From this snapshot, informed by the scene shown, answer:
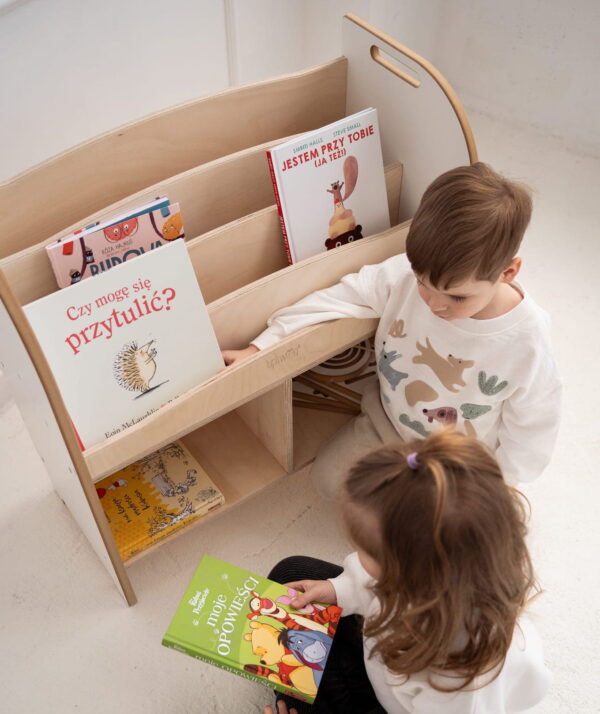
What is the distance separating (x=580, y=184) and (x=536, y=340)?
4.63ft

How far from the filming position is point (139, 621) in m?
1.59

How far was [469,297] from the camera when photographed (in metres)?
1.26

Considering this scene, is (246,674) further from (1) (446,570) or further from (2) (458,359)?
(2) (458,359)

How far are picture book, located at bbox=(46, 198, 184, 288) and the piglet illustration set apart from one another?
51cm

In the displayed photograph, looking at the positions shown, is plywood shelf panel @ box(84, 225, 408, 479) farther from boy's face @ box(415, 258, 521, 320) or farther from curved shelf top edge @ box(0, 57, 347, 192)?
curved shelf top edge @ box(0, 57, 347, 192)

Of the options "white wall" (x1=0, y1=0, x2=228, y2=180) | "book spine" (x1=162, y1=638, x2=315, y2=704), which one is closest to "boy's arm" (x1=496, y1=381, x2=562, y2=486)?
"book spine" (x1=162, y1=638, x2=315, y2=704)

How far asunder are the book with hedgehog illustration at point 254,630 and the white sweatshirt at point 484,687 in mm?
94

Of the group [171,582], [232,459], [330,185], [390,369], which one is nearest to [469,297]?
[390,369]

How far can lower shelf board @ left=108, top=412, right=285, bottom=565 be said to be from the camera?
171cm

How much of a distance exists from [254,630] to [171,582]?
0.48m

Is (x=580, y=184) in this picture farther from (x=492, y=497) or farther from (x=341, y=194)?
(x=492, y=497)

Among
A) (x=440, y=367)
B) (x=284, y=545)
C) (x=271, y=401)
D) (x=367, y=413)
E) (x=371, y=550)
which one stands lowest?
(x=284, y=545)

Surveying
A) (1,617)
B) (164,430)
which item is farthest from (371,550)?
(1,617)

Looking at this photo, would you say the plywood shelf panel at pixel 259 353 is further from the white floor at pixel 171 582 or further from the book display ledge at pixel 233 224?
the white floor at pixel 171 582
